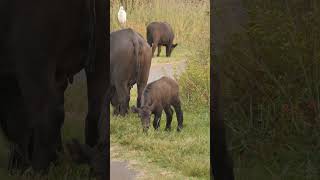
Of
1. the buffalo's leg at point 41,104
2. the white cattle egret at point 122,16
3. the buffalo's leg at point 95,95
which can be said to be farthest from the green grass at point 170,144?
the white cattle egret at point 122,16

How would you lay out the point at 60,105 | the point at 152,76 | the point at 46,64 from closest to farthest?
the point at 46,64 < the point at 60,105 < the point at 152,76

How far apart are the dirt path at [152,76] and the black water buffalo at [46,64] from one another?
21cm

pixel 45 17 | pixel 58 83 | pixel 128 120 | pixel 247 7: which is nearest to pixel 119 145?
pixel 128 120

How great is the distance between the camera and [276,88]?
3.70 meters

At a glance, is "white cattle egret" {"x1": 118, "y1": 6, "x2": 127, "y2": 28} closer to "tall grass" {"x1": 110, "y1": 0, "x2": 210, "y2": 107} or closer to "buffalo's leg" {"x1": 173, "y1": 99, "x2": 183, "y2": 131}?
"tall grass" {"x1": 110, "y1": 0, "x2": 210, "y2": 107}

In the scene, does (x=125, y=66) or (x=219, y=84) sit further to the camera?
(x=125, y=66)

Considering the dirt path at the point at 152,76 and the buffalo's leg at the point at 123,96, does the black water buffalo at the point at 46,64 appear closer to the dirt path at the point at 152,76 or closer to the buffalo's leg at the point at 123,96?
the buffalo's leg at the point at 123,96

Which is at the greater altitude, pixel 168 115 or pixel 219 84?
pixel 219 84

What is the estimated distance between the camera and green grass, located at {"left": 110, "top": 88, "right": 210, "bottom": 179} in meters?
3.48

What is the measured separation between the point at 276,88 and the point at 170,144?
78cm

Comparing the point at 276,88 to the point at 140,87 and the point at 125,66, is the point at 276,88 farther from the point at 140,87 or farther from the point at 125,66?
the point at 125,66

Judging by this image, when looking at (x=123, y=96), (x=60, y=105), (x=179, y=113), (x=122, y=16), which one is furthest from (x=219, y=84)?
(x=60, y=105)

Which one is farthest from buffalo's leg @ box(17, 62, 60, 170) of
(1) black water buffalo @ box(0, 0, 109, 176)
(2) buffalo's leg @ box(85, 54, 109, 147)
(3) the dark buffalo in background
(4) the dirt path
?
(3) the dark buffalo in background

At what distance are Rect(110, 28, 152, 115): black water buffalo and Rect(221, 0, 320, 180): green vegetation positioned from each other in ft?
1.69
